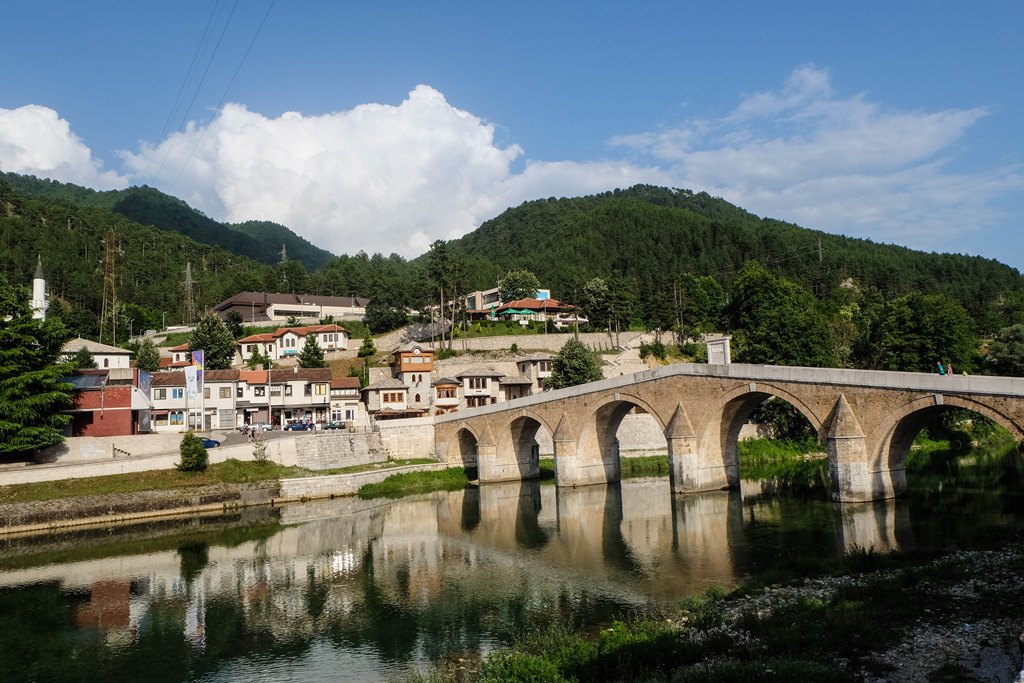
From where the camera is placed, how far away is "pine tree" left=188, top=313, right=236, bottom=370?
56.6m

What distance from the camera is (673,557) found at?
782 inches

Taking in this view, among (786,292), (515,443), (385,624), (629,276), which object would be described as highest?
(629,276)

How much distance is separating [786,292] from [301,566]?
5114 cm

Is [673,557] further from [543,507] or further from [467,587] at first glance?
[543,507]

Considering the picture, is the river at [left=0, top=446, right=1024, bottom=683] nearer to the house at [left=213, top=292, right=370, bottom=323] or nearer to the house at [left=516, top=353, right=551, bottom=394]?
the house at [left=516, top=353, right=551, bottom=394]

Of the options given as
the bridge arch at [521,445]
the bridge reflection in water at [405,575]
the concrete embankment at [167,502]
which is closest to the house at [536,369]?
the bridge arch at [521,445]

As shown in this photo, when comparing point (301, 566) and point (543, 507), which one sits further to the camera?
point (543, 507)

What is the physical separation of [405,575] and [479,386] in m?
31.9

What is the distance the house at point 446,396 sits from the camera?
50344mm

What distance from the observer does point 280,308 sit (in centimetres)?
7306

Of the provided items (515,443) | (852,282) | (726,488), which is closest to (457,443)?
(515,443)

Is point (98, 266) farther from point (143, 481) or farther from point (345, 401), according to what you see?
point (143, 481)

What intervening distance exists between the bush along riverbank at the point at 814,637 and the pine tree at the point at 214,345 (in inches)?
1948

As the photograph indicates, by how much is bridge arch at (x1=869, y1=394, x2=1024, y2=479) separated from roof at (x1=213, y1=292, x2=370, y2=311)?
62989 millimetres
